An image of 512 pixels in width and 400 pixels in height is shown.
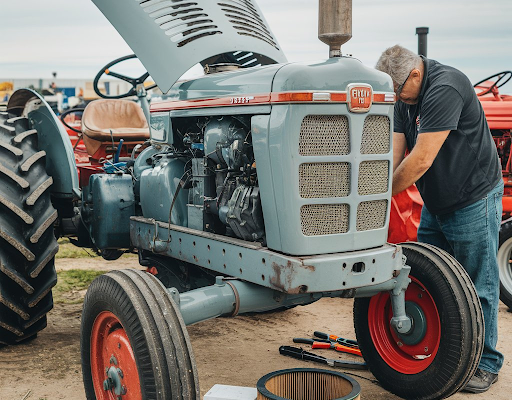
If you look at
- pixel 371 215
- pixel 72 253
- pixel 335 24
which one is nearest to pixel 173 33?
pixel 335 24

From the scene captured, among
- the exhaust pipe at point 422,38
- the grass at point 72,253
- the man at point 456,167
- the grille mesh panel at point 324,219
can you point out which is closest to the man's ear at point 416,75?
the man at point 456,167

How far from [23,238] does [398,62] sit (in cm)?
206

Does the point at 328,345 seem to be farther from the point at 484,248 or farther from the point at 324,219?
the point at 324,219

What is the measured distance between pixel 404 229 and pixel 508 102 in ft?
5.32

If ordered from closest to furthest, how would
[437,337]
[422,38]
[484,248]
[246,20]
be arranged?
[437,337]
[484,248]
[246,20]
[422,38]

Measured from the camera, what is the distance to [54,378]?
3.53 m

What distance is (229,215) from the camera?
9.51 ft

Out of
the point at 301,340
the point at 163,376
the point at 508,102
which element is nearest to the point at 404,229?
the point at 301,340

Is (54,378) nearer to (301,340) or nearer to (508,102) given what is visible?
(301,340)

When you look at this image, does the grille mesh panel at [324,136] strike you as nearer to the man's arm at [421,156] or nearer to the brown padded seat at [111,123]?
the man's arm at [421,156]

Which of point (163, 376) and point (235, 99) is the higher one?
point (235, 99)

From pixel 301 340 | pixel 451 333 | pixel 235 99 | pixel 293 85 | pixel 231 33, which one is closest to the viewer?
pixel 293 85

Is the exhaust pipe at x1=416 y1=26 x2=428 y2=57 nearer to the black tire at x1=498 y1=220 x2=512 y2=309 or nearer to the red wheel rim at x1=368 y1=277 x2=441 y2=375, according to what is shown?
A: the black tire at x1=498 y1=220 x2=512 y2=309

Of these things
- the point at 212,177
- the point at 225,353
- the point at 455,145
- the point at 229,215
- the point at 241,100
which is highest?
the point at 241,100
